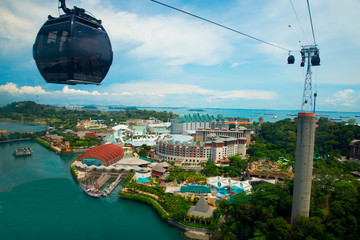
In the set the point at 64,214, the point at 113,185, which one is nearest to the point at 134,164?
the point at 113,185

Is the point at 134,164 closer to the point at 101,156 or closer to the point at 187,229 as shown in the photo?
the point at 101,156

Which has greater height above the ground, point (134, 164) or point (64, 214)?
point (134, 164)

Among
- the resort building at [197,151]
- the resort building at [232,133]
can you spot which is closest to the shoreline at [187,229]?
the resort building at [197,151]

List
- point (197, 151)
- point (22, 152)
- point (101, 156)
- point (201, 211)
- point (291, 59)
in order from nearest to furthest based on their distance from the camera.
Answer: point (291, 59), point (201, 211), point (101, 156), point (197, 151), point (22, 152)

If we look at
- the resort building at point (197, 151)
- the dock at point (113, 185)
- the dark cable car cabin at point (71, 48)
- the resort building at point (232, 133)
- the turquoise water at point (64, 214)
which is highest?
the dark cable car cabin at point (71, 48)

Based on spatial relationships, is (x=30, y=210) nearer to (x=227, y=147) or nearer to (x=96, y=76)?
(x=96, y=76)

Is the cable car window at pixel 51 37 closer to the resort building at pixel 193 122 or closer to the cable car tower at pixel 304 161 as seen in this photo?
the cable car tower at pixel 304 161

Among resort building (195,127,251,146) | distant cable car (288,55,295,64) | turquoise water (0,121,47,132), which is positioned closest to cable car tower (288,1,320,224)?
distant cable car (288,55,295,64)
